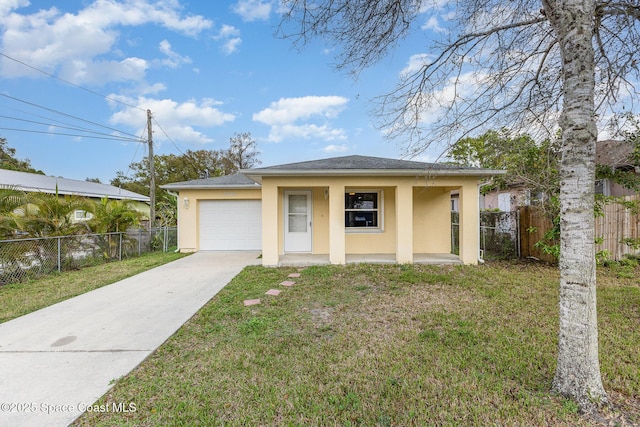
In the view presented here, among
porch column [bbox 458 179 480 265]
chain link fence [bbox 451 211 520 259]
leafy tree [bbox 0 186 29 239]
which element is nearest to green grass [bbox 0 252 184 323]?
leafy tree [bbox 0 186 29 239]

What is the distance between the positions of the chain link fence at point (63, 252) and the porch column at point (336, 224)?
23.6ft

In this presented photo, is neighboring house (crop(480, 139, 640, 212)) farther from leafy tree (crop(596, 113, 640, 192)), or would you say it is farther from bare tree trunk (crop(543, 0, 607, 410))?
bare tree trunk (crop(543, 0, 607, 410))

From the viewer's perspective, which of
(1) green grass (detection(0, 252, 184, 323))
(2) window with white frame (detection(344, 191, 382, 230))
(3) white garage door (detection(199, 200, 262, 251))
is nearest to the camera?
(1) green grass (detection(0, 252, 184, 323))

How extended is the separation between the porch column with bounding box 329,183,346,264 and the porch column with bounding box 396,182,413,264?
158cm

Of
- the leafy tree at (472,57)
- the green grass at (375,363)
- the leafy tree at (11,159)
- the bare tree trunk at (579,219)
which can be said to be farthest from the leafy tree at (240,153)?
the bare tree trunk at (579,219)

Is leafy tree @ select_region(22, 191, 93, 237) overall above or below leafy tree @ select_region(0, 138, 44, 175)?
below

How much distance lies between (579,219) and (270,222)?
6.53 metres

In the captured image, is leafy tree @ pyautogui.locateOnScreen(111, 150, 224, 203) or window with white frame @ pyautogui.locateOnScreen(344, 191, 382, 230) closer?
window with white frame @ pyautogui.locateOnScreen(344, 191, 382, 230)

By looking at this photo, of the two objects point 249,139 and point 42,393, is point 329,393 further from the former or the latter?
point 249,139

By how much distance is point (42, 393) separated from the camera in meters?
2.47

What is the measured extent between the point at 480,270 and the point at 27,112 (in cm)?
2091

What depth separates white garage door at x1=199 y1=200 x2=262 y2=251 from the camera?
11.0 m

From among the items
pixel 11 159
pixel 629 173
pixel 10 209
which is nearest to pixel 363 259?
pixel 629 173

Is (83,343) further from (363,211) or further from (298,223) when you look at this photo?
(363,211)
